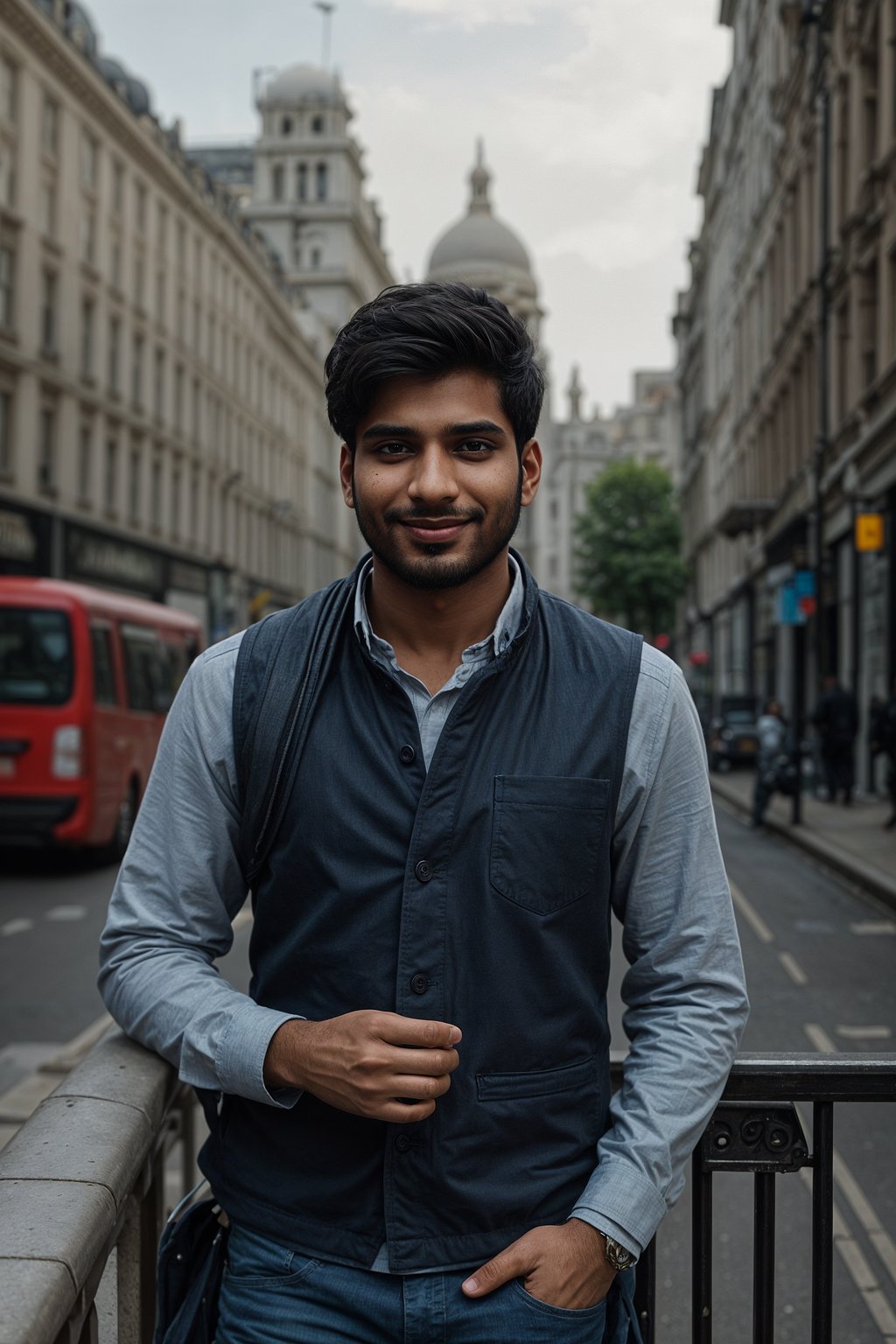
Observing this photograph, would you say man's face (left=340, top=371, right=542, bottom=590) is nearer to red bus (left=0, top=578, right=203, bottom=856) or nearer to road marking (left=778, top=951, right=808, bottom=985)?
road marking (left=778, top=951, right=808, bottom=985)

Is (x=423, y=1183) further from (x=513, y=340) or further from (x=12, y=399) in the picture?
(x=12, y=399)

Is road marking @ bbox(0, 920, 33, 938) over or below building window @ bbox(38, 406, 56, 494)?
below

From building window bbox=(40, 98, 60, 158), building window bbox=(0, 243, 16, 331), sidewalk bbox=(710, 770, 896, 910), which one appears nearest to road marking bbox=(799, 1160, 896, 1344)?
sidewalk bbox=(710, 770, 896, 910)

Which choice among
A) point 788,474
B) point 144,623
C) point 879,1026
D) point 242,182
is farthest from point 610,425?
point 879,1026

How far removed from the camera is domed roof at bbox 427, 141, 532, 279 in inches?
5527

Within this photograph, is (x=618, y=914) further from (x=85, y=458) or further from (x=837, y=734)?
(x=85, y=458)

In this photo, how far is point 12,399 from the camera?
1261 inches

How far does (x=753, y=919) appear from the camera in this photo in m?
11.5

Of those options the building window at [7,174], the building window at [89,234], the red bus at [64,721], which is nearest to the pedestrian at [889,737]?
the red bus at [64,721]

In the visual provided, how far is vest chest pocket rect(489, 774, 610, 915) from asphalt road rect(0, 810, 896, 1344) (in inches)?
96.2

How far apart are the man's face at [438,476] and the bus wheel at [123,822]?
13.7 metres

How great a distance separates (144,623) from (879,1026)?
475 inches

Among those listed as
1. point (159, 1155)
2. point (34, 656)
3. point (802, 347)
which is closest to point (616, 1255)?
point (159, 1155)

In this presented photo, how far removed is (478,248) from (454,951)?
145 m
